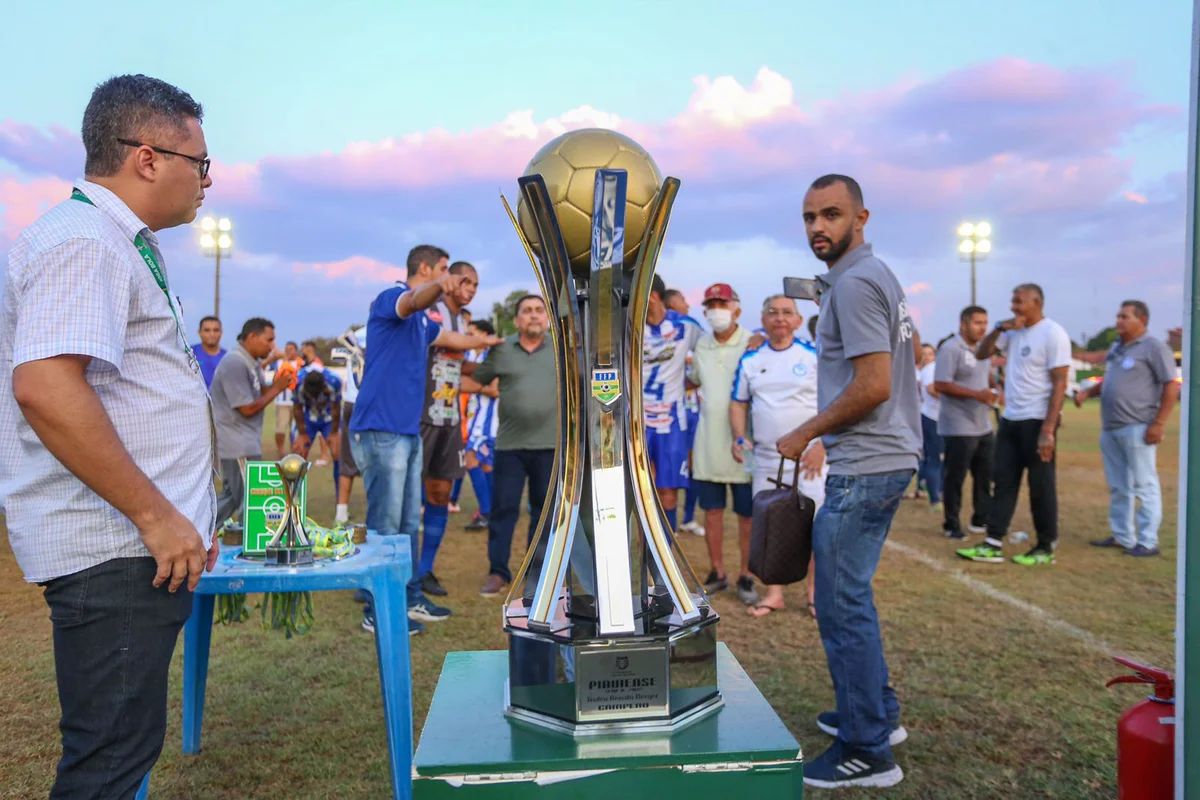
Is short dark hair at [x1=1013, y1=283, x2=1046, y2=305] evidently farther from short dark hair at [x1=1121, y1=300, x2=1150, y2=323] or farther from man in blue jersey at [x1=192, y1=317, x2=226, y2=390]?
man in blue jersey at [x1=192, y1=317, x2=226, y2=390]

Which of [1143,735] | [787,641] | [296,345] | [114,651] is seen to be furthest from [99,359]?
[296,345]

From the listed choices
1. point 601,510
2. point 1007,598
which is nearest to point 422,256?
point 601,510

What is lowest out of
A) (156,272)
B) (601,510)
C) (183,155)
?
(601,510)

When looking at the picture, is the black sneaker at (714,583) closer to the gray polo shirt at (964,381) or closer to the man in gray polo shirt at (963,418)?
the man in gray polo shirt at (963,418)

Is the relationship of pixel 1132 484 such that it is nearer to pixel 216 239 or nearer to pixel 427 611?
pixel 427 611

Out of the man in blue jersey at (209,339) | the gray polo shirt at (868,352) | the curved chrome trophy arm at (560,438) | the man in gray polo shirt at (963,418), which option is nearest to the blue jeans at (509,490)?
the gray polo shirt at (868,352)

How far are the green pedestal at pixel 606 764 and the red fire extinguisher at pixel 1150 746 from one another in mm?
832

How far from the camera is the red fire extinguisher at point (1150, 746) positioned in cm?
196

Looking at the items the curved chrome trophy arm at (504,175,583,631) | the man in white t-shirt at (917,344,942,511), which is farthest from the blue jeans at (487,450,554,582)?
the man in white t-shirt at (917,344,942,511)

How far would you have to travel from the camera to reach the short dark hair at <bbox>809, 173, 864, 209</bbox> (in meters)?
2.92

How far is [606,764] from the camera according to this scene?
178cm

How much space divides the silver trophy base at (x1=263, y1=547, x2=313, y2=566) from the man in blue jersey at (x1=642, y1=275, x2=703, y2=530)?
10.1 feet

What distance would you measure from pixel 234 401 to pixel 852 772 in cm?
444

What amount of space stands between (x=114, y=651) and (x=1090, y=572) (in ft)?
20.2
